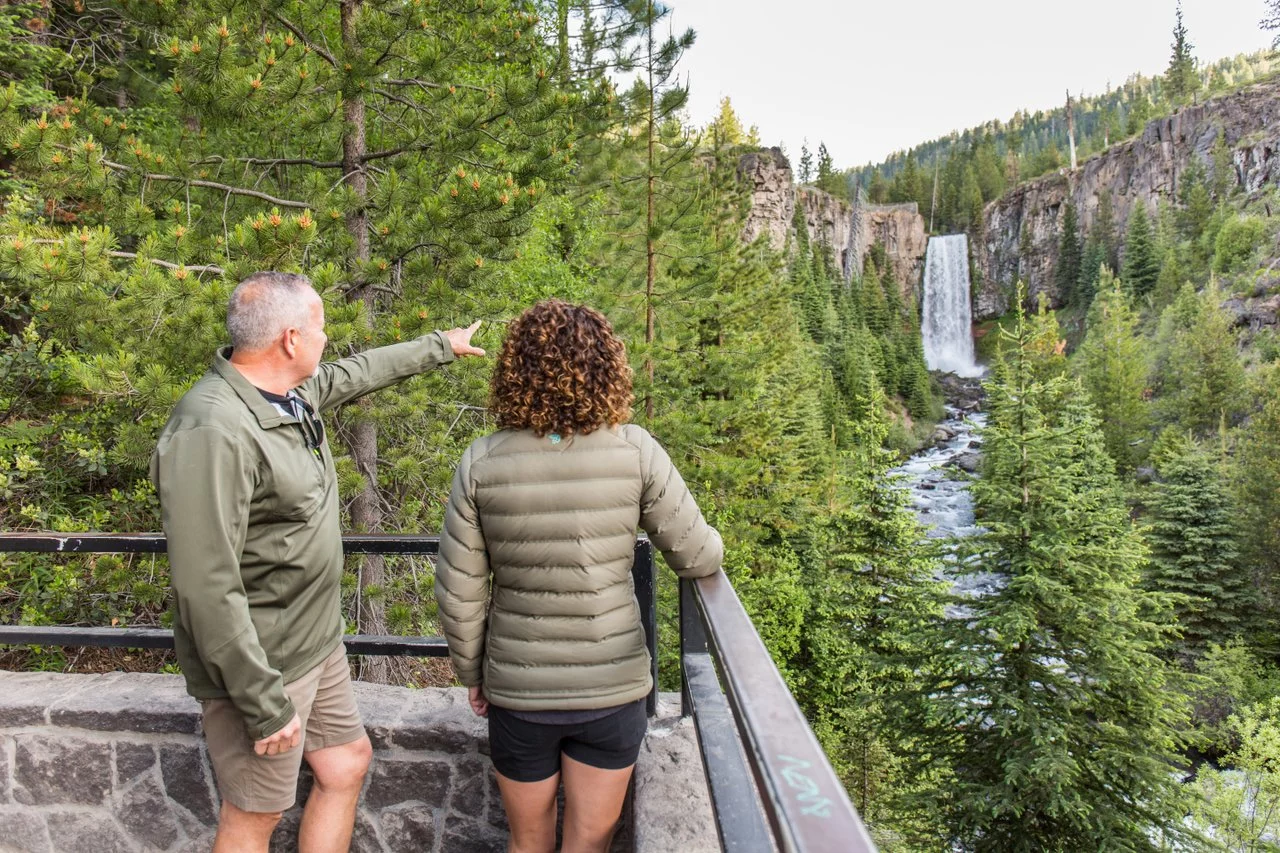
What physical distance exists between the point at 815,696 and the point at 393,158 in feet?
53.1

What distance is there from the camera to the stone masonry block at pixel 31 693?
264 centimetres

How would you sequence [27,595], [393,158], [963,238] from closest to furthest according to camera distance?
[27,595]
[393,158]
[963,238]

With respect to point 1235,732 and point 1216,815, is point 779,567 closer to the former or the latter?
point 1216,815

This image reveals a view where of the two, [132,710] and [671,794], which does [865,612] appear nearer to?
[671,794]

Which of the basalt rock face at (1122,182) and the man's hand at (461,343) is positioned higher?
the basalt rock face at (1122,182)

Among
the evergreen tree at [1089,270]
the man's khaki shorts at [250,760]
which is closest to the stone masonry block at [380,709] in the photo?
the man's khaki shorts at [250,760]

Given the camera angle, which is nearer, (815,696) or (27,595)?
(27,595)

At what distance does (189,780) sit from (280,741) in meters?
1.19

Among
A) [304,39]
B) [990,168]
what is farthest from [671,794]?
[990,168]

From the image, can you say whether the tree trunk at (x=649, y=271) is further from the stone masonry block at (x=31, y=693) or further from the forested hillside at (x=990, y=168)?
the forested hillside at (x=990, y=168)

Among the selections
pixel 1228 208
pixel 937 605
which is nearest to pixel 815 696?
pixel 937 605

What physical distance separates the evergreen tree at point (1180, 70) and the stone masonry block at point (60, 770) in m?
95.6

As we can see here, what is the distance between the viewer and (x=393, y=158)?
18.5 feet

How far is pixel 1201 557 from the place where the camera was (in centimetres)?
2088
